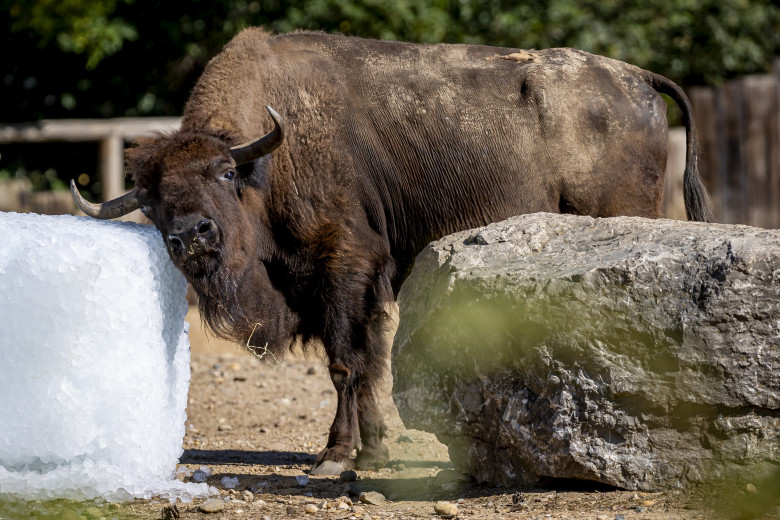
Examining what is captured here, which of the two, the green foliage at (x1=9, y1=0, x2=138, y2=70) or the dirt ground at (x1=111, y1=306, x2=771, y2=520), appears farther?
the green foliage at (x1=9, y1=0, x2=138, y2=70)

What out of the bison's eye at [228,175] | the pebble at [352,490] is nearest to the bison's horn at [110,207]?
the bison's eye at [228,175]

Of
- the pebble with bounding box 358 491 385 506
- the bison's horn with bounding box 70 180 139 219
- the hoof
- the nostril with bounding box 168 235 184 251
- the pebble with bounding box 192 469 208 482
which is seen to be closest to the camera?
the pebble with bounding box 358 491 385 506

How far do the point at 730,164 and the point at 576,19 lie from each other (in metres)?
2.86

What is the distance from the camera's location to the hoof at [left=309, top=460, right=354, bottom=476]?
4941mm

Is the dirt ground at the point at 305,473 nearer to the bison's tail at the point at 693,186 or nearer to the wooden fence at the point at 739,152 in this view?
the bison's tail at the point at 693,186

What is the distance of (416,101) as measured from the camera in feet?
18.1

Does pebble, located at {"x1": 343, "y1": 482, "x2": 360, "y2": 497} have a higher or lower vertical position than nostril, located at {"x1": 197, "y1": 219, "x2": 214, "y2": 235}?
lower

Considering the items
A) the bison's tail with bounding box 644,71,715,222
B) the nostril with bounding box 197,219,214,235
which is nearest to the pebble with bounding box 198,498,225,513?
the nostril with bounding box 197,219,214,235

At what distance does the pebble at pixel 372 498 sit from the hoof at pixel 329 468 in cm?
80

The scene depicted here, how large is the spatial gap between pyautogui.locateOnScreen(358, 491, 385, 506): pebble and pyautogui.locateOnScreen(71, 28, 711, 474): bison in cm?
85

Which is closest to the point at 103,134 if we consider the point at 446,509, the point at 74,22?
the point at 74,22

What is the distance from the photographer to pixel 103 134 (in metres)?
11.1

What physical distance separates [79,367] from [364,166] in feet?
6.72

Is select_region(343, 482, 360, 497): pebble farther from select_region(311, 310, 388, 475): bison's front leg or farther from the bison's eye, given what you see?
the bison's eye
